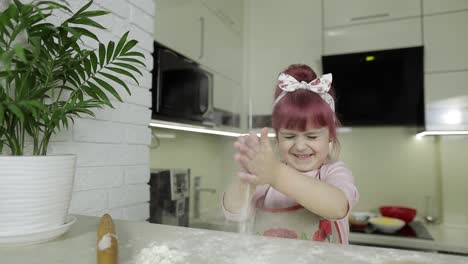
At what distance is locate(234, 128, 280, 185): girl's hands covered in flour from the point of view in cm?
57

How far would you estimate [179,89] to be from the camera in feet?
5.13

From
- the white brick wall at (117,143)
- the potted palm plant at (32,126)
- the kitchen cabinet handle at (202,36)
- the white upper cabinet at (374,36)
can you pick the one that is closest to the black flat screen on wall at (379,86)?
the white upper cabinet at (374,36)

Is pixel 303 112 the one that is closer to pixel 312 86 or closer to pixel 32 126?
pixel 312 86

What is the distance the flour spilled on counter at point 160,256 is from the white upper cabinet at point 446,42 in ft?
7.32

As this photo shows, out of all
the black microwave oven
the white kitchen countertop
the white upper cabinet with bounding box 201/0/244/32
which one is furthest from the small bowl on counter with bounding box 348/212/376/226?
the white kitchen countertop

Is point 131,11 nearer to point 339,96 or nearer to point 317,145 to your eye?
point 317,145

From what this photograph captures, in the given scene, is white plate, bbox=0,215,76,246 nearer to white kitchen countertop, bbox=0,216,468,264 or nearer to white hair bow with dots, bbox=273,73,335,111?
white kitchen countertop, bbox=0,216,468,264

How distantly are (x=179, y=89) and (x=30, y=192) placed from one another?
1.04m

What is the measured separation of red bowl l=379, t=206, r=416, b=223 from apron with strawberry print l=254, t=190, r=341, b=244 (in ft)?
5.03

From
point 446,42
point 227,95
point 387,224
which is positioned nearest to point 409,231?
point 387,224

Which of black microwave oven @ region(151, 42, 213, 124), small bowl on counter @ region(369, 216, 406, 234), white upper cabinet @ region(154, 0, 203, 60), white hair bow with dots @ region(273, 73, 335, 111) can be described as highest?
white upper cabinet @ region(154, 0, 203, 60)

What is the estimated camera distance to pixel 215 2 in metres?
2.09

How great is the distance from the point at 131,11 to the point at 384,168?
84.1 inches

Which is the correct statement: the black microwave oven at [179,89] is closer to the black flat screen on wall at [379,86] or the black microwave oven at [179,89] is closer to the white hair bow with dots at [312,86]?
the white hair bow with dots at [312,86]
